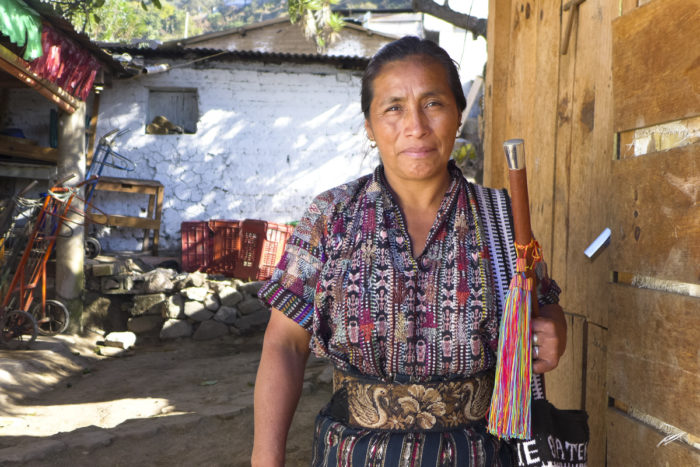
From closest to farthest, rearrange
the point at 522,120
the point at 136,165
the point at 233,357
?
the point at 522,120 → the point at 233,357 → the point at 136,165

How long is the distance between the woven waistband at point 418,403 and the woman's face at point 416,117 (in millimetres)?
543

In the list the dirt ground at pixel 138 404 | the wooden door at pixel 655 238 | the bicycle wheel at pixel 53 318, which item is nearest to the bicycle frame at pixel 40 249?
the bicycle wheel at pixel 53 318

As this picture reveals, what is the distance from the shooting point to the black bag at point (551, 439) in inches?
58.0

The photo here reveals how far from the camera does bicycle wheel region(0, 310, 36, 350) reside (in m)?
6.77

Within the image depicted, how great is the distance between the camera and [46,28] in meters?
6.11

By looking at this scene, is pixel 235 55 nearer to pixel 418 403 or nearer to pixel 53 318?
pixel 53 318

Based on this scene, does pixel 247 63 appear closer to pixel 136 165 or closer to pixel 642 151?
pixel 136 165

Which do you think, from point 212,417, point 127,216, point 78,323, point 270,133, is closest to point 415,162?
point 212,417

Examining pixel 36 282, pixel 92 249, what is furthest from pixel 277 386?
pixel 92 249

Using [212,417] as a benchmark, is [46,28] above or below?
above

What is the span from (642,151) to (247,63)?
1029 centimetres

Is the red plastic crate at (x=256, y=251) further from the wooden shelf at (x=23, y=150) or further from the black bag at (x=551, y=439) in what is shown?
the black bag at (x=551, y=439)

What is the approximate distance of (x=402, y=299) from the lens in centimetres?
151

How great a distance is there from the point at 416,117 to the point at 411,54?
180mm
